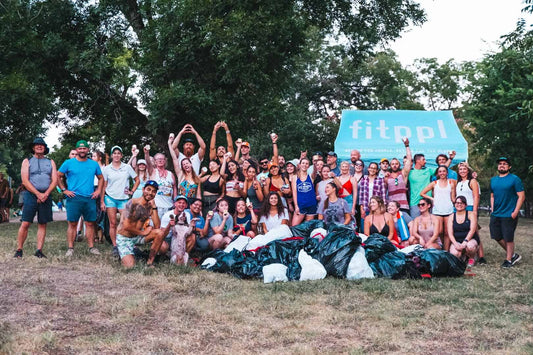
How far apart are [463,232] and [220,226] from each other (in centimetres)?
376

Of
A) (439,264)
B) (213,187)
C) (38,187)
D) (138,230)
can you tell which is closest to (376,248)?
(439,264)

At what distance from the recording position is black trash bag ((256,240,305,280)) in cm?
Result: 700

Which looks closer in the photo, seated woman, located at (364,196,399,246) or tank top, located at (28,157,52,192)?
tank top, located at (28,157,52,192)

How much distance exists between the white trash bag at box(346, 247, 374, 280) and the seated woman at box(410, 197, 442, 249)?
1907 millimetres

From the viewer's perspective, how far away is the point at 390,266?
276 inches

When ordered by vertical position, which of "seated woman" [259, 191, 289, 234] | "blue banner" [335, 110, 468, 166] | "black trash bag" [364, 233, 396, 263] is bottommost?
"black trash bag" [364, 233, 396, 263]

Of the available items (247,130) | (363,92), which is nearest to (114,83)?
(247,130)

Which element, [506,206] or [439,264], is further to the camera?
[506,206]

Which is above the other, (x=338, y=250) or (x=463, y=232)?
(x=463, y=232)

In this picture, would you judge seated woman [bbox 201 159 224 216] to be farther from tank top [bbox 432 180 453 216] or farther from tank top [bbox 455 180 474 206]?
tank top [bbox 455 180 474 206]

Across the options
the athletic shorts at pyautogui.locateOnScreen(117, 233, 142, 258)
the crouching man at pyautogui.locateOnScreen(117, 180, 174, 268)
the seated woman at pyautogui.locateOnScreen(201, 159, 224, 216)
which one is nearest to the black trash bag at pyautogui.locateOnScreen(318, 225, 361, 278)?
the crouching man at pyautogui.locateOnScreen(117, 180, 174, 268)

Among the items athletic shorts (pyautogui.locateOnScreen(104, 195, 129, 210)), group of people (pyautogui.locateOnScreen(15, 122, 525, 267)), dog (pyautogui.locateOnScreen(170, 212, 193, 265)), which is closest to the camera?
dog (pyautogui.locateOnScreen(170, 212, 193, 265))

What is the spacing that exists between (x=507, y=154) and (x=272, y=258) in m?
18.3

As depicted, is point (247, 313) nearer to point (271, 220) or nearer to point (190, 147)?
point (271, 220)
